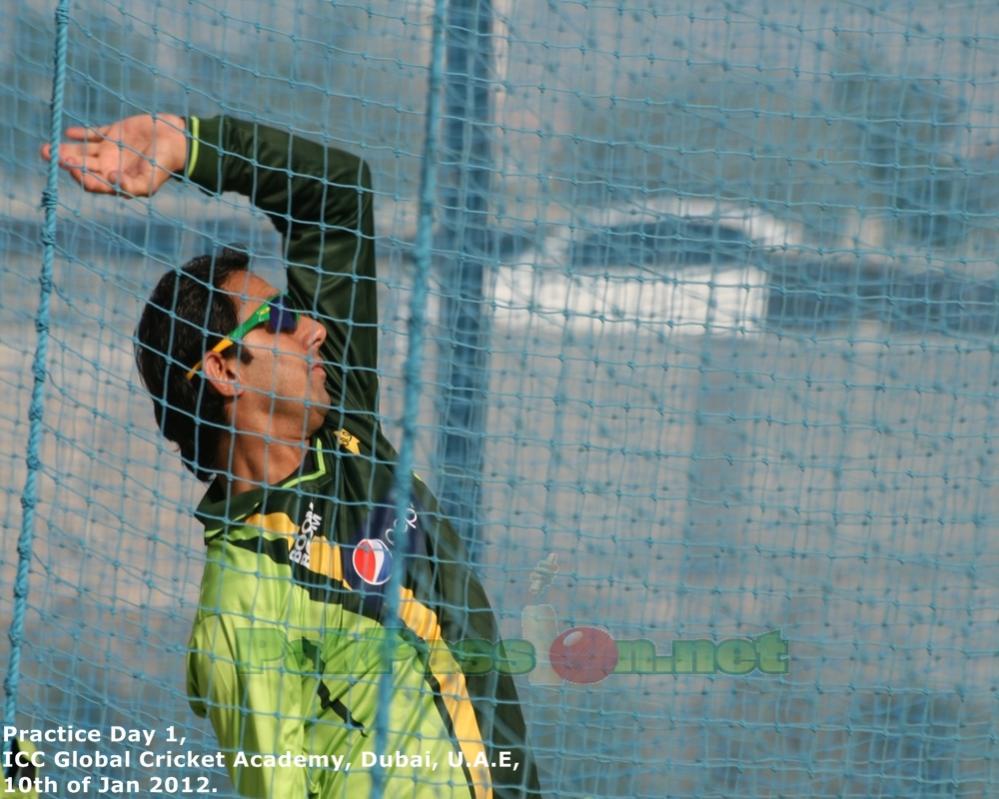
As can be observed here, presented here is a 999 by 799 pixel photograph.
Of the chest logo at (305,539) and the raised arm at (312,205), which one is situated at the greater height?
the raised arm at (312,205)

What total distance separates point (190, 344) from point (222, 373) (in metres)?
0.06

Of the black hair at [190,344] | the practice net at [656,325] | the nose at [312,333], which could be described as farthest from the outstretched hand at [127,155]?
the practice net at [656,325]

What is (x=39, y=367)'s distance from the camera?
5.18ft

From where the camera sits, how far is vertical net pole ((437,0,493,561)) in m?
2.22

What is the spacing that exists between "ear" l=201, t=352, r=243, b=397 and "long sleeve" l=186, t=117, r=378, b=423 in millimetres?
126

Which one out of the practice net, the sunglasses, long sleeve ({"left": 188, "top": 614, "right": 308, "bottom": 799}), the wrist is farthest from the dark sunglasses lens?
the practice net

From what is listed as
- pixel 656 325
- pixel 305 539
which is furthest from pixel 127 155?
pixel 656 325

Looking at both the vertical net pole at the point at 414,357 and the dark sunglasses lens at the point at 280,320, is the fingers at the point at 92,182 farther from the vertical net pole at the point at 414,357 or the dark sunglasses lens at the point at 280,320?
the vertical net pole at the point at 414,357

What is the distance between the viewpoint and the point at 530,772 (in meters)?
1.69

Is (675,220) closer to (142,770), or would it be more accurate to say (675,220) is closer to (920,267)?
(920,267)

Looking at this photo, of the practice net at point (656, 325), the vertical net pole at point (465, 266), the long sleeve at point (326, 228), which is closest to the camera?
the long sleeve at point (326, 228)

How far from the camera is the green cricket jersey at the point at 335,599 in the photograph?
1458mm

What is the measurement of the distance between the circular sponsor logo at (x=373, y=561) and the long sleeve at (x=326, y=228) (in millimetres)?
177

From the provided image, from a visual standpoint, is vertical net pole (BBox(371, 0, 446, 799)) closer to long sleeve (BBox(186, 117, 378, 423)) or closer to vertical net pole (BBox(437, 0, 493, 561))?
long sleeve (BBox(186, 117, 378, 423))
